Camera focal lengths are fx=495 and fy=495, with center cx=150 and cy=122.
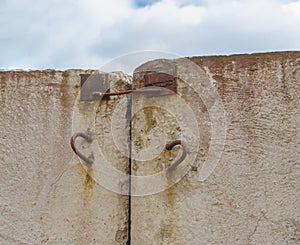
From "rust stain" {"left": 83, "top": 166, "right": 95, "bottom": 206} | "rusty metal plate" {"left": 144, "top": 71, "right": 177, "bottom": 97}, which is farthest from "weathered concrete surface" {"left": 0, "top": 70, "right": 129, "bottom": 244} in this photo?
"rusty metal plate" {"left": 144, "top": 71, "right": 177, "bottom": 97}

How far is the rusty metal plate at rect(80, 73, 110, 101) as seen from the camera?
1649mm

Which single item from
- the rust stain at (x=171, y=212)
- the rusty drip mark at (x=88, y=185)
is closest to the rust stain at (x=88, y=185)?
the rusty drip mark at (x=88, y=185)

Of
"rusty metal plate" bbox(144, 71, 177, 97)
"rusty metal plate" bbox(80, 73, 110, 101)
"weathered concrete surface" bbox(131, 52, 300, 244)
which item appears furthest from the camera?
"rusty metal plate" bbox(80, 73, 110, 101)

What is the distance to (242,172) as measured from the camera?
1434mm

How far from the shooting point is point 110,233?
1544 millimetres

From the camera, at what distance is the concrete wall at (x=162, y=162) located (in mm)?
1416

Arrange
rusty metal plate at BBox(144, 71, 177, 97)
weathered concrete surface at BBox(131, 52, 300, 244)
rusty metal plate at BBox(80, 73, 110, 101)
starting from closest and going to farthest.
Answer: weathered concrete surface at BBox(131, 52, 300, 244), rusty metal plate at BBox(144, 71, 177, 97), rusty metal plate at BBox(80, 73, 110, 101)

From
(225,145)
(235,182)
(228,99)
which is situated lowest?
(235,182)

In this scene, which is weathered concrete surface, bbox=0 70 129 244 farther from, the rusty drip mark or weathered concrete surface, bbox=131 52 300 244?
weathered concrete surface, bbox=131 52 300 244

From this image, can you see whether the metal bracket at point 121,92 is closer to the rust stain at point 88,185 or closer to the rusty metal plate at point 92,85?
the rusty metal plate at point 92,85

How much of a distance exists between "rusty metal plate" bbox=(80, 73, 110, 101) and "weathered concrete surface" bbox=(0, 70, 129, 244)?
3 cm

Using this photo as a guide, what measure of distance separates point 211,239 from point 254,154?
28cm

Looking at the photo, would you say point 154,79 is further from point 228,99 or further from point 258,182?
point 258,182

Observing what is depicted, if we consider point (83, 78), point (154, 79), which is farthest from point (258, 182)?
point (83, 78)
